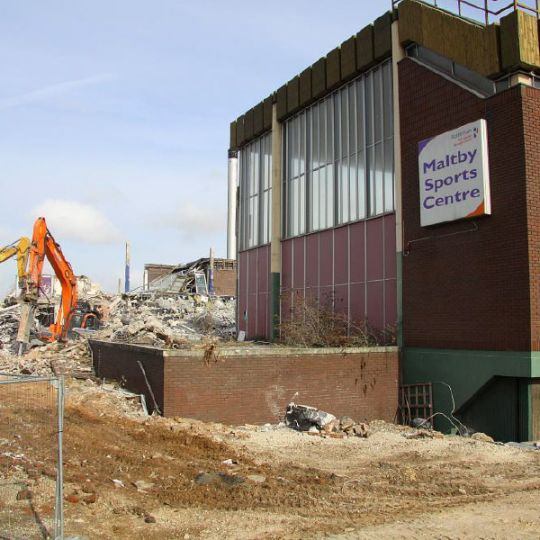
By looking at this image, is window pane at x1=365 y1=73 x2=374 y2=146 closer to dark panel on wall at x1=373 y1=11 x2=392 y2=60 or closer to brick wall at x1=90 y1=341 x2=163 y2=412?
dark panel on wall at x1=373 y1=11 x2=392 y2=60

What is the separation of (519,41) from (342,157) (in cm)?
710

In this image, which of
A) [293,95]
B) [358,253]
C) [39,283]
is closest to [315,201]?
[358,253]

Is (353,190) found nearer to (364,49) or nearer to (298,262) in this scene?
(298,262)

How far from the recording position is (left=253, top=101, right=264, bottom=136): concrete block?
24036 mm

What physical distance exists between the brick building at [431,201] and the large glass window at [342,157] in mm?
55

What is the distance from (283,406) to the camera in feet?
47.1

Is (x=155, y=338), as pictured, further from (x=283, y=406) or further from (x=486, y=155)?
(x=486, y=155)

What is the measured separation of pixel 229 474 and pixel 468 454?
4.92 meters

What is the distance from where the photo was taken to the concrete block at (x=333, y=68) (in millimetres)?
19531

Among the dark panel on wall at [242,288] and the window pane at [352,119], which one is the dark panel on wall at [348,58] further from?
the dark panel on wall at [242,288]

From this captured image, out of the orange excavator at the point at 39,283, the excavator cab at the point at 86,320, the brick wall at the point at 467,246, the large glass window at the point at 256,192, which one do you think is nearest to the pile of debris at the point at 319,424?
the brick wall at the point at 467,246

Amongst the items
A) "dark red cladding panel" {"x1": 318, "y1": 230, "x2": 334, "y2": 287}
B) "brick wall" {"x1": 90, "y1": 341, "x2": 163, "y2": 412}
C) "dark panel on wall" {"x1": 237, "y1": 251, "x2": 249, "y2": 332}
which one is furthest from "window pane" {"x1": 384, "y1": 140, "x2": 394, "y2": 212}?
"dark panel on wall" {"x1": 237, "y1": 251, "x2": 249, "y2": 332}

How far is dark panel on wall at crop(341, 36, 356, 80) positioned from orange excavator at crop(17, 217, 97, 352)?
12.4m

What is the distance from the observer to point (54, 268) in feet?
80.2
